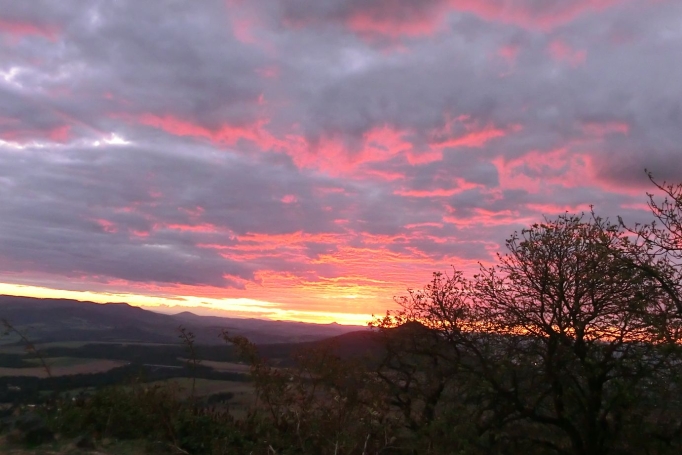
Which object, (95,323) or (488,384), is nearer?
(488,384)

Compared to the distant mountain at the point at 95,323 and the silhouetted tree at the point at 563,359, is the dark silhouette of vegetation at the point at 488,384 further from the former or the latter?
the distant mountain at the point at 95,323

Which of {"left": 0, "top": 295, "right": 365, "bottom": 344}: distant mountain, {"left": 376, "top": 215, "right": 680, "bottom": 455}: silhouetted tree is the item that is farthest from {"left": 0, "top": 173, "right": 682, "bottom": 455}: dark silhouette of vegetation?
{"left": 0, "top": 295, "right": 365, "bottom": 344}: distant mountain

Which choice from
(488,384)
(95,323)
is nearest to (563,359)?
(488,384)

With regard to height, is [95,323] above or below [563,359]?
below

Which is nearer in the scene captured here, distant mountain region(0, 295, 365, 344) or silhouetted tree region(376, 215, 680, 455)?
silhouetted tree region(376, 215, 680, 455)

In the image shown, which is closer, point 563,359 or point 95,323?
point 563,359

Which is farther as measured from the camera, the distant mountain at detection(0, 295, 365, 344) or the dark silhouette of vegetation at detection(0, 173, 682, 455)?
the distant mountain at detection(0, 295, 365, 344)

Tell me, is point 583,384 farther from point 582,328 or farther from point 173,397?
point 173,397

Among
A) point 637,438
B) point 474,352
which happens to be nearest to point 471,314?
point 474,352

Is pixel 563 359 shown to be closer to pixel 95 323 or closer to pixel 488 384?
pixel 488 384

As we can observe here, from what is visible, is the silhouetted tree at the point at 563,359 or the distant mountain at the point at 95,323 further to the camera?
the distant mountain at the point at 95,323

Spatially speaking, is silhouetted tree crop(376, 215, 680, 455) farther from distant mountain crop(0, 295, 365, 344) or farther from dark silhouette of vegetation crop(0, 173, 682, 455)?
distant mountain crop(0, 295, 365, 344)

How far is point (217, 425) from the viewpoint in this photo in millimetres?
10570

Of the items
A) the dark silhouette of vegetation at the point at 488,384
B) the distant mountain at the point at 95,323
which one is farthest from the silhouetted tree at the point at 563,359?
the distant mountain at the point at 95,323
